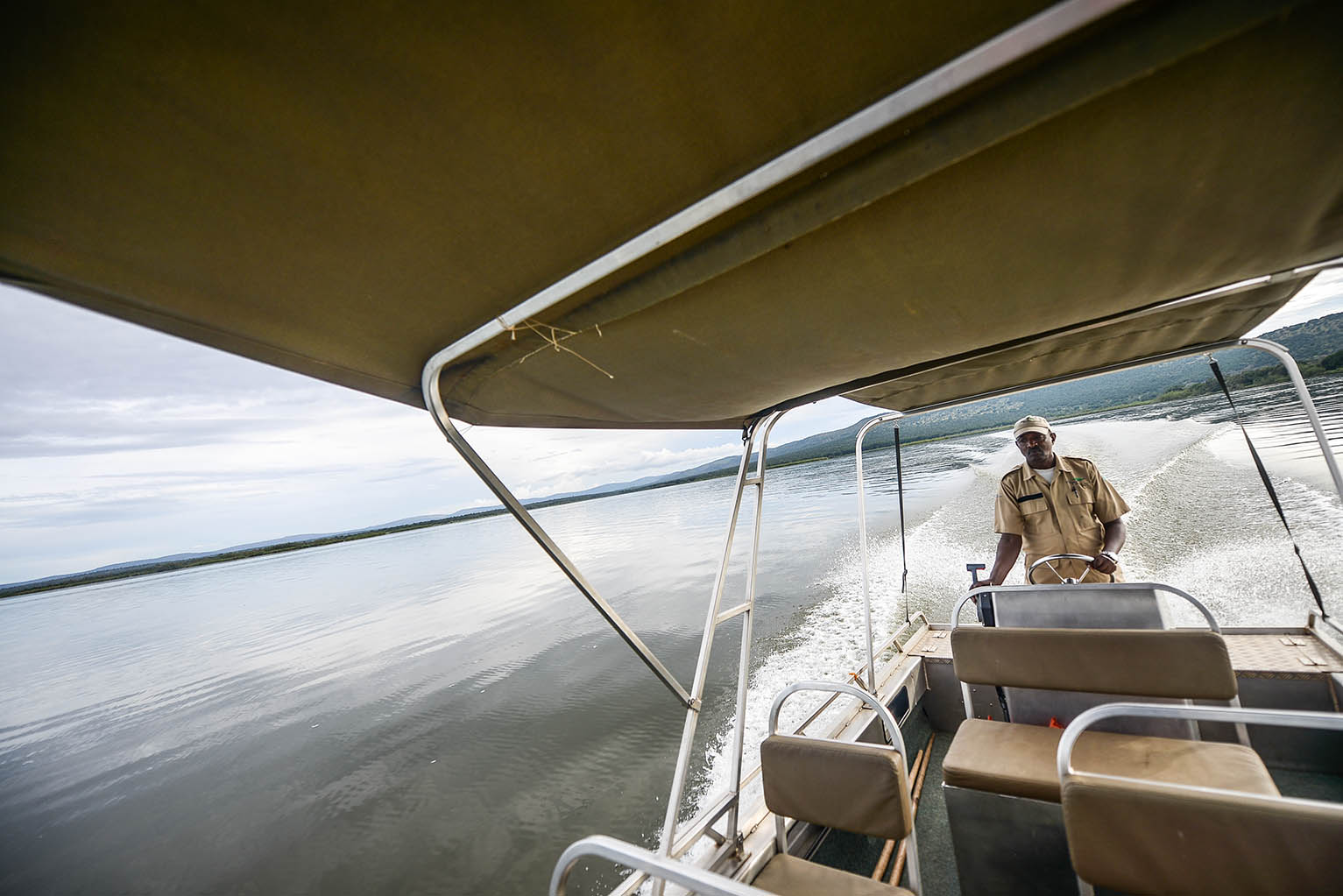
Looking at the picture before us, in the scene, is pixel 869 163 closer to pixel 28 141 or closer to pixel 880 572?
pixel 28 141

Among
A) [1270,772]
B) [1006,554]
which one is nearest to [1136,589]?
[1006,554]

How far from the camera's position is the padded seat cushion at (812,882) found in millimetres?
1481

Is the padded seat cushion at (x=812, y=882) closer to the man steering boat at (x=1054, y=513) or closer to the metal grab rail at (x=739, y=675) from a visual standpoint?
the metal grab rail at (x=739, y=675)

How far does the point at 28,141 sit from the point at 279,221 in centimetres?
24

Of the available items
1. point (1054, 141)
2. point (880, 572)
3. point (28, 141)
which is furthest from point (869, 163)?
point (880, 572)

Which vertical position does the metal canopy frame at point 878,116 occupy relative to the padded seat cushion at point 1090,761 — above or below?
above

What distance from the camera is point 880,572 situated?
31.7ft

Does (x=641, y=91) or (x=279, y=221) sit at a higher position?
(x=641, y=91)

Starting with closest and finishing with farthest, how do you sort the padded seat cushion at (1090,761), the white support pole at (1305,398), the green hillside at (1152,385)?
1. the padded seat cushion at (1090,761)
2. the white support pole at (1305,398)
3. the green hillside at (1152,385)

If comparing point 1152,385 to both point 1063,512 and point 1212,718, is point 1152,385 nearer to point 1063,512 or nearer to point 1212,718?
point 1063,512

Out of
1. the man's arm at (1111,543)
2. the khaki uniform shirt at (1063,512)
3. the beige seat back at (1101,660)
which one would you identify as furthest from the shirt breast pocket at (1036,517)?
the beige seat back at (1101,660)

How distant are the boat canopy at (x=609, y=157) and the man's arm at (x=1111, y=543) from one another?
6.80 ft

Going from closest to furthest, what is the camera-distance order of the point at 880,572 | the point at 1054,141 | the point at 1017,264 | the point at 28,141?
the point at 28,141
the point at 1054,141
the point at 1017,264
the point at 880,572

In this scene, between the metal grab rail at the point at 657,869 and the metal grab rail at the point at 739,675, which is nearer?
the metal grab rail at the point at 657,869
